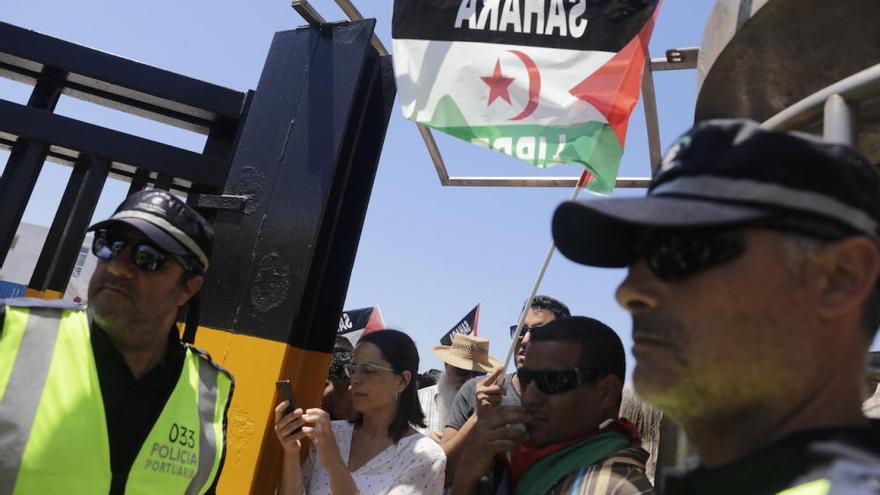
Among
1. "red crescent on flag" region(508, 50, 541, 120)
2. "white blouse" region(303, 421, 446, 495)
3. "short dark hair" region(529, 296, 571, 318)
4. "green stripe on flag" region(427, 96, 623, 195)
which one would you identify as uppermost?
"red crescent on flag" region(508, 50, 541, 120)

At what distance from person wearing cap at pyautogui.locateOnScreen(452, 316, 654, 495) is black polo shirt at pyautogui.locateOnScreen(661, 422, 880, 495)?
1201mm

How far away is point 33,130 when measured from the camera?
4.18m

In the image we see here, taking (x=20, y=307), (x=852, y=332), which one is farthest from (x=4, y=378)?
(x=852, y=332)

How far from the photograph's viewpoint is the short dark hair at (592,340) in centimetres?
225

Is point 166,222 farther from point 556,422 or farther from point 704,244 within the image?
point 704,244

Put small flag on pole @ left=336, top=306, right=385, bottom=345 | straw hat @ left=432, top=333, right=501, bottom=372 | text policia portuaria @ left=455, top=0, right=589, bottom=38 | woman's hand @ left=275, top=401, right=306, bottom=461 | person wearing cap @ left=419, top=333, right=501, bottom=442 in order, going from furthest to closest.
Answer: small flag on pole @ left=336, top=306, right=385, bottom=345
straw hat @ left=432, top=333, right=501, bottom=372
person wearing cap @ left=419, top=333, right=501, bottom=442
text policia portuaria @ left=455, top=0, right=589, bottom=38
woman's hand @ left=275, top=401, right=306, bottom=461

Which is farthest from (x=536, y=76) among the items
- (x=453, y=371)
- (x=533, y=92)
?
(x=453, y=371)

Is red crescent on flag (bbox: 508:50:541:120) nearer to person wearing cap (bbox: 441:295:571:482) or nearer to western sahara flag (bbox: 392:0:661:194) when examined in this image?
western sahara flag (bbox: 392:0:661:194)

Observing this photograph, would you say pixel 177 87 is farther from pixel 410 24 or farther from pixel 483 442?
pixel 483 442

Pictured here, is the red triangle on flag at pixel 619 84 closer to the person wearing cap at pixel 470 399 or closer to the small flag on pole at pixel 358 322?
the person wearing cap at pixel 470 399

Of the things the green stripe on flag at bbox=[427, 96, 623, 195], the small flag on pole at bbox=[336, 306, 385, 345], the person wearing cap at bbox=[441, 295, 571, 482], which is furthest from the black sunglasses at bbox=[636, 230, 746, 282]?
the small flag on pole at bbox=[336, 306, 385, 345]

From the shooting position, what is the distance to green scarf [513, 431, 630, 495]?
199 centimetres

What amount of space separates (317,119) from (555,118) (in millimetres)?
1263

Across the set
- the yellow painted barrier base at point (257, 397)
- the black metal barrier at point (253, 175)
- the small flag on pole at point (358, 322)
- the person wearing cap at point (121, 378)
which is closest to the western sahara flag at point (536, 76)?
the black metal barrier at point (253, 175)
